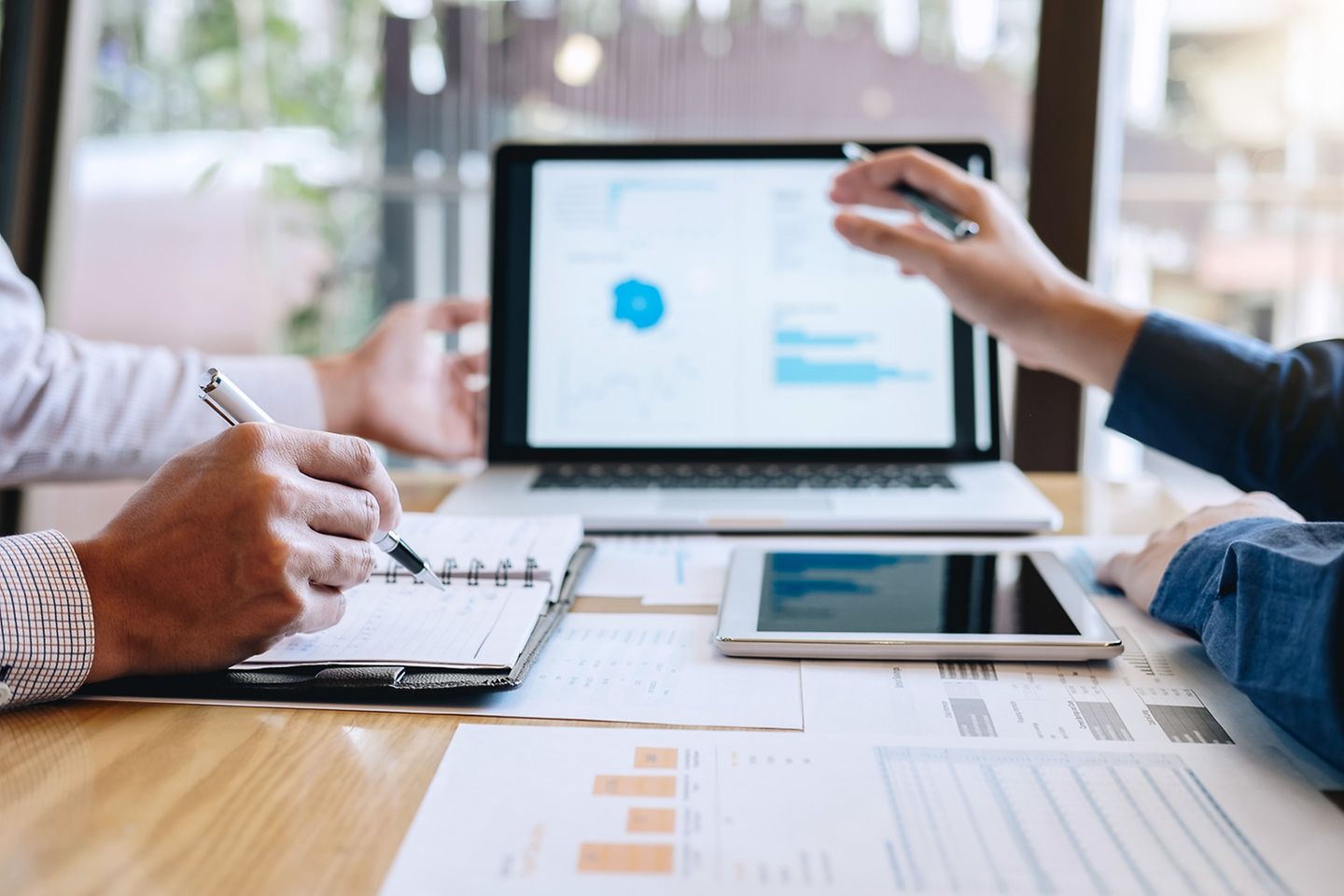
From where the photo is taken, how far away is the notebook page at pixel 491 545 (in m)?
0.73

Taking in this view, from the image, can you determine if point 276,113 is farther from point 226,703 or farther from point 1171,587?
point 1171,587

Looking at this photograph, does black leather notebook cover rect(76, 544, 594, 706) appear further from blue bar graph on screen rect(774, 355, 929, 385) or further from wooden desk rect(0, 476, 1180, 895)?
blue bar graph on screen rect(774, 355, 929, 385)

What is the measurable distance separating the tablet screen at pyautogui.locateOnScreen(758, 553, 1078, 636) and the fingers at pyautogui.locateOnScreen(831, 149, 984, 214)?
346 mm

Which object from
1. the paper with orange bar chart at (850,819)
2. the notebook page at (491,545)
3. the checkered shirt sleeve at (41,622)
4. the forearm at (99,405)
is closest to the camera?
the paper with orange bar chart at (850,819)

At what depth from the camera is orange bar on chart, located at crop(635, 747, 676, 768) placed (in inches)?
18.8

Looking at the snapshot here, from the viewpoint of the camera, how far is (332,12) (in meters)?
1.96

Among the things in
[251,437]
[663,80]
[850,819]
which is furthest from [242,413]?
[663,80]

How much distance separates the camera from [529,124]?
1855mm

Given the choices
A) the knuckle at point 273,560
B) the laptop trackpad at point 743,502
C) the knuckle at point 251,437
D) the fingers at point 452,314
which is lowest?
the laptop trackpad at point 743,502

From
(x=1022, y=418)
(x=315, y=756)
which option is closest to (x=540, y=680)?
(x=315, y=756)

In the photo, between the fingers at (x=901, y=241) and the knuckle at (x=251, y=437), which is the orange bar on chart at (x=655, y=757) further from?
the fingers at (x=901, y=241)

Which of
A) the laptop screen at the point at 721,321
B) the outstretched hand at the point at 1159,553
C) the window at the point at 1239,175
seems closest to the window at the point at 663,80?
the window at the point at 1239,175

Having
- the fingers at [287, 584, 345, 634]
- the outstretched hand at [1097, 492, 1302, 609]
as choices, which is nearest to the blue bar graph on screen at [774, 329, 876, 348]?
the outstretched hand at [1097, 492, 1302, 609]

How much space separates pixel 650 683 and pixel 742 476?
52cm
